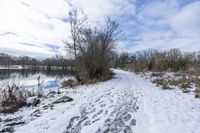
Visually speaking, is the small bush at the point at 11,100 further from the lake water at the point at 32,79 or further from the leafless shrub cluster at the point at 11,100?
the lake water at the point at 32,79

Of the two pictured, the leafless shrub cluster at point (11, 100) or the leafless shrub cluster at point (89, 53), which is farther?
the leafless shrub cluster at point (89, 53)

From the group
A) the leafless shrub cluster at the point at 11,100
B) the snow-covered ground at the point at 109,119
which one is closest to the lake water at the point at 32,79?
the leafless shrub cluster at the point at 11,100

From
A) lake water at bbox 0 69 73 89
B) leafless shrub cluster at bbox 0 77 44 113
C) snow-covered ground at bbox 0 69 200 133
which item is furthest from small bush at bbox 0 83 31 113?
lake water at bbox 0 69 73 89

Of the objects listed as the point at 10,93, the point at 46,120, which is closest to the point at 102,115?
the point at 46,120

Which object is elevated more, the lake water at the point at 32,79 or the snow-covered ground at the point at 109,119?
the snow-covered ground at the point at 109,119

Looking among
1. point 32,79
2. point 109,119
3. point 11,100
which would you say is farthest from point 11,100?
point 32,79

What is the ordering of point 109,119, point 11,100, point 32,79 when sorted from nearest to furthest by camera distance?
point 109,119 < point 11,100 < point 32,79

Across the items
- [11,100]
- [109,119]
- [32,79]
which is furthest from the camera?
[32,79]

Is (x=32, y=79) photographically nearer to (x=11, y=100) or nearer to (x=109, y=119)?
(x=11, y=100)

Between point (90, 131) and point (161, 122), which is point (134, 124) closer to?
point (161, 122)

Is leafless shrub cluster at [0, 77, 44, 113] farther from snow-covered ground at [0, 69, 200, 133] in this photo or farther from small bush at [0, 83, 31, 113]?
snow-covered ground at [0, 69, 200, 133]

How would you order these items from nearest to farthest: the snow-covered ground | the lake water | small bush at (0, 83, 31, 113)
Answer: the snow-covered ground → small bush at (0, 83, 31, 113) → the lake water

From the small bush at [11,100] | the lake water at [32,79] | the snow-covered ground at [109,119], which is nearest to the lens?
the snow-covered ground at [109,119]

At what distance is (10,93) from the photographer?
832cm
